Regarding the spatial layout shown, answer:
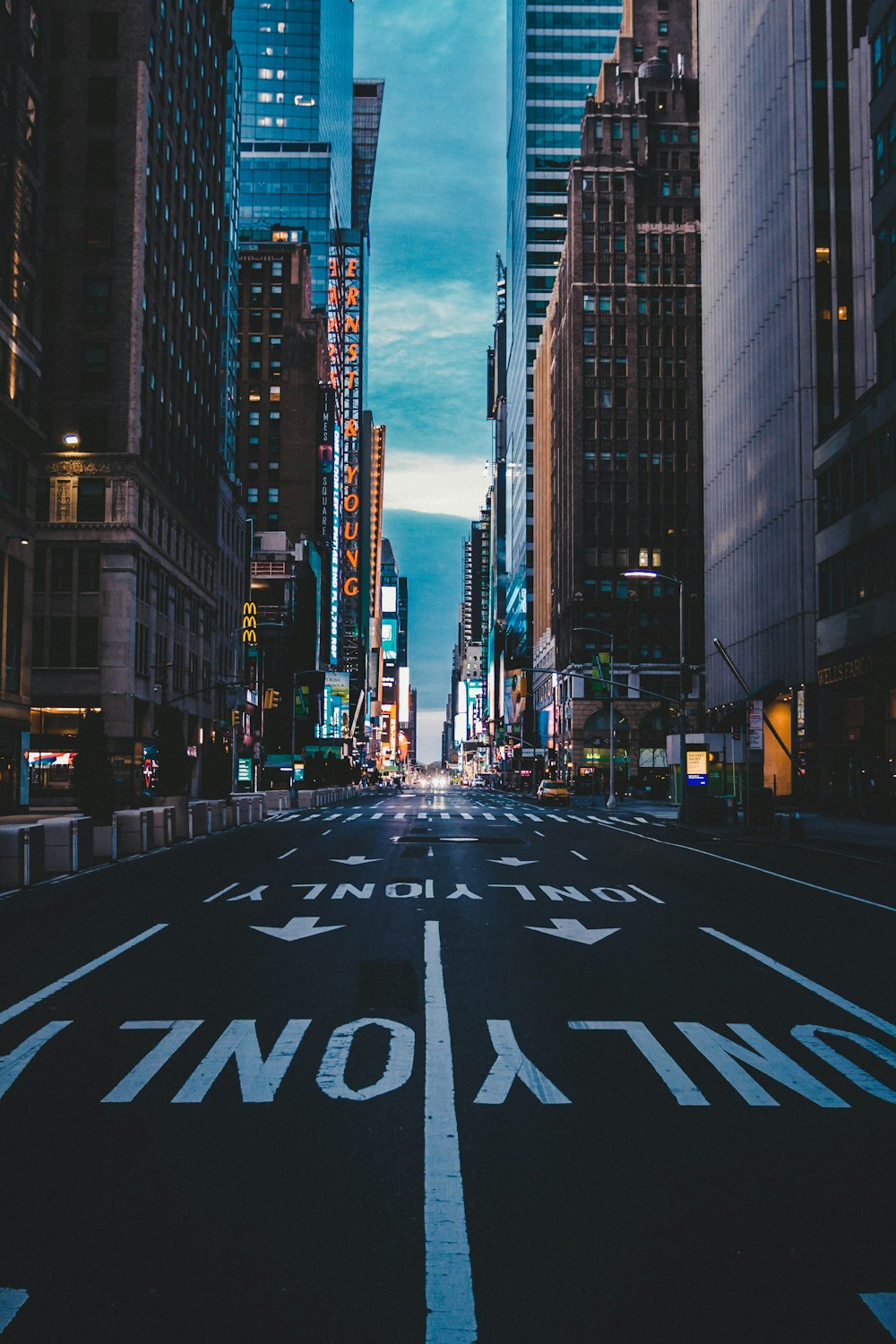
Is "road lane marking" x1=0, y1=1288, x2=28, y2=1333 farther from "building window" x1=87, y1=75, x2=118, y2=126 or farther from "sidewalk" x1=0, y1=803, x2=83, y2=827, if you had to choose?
"building window" x1=87, y1=75, x2=118, y2=126

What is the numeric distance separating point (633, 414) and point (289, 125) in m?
98.0

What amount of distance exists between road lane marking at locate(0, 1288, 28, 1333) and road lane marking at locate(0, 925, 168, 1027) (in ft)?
17.1

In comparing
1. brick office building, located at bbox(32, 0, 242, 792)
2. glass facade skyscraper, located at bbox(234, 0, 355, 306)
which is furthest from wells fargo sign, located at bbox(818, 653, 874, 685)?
glass facade skyscraper, located at bbox(234, 0, 355, 306)

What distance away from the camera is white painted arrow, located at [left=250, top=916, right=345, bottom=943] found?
46.9ft

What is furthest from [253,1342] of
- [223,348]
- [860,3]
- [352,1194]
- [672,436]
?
[672,436]

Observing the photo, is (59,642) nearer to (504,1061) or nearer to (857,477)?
(857,477)

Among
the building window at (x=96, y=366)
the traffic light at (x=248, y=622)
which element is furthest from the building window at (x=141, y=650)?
the traffic light at (x=248, y=622)

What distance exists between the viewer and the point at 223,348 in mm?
100188

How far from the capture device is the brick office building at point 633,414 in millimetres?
119750

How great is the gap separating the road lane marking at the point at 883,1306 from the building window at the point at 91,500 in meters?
69.4

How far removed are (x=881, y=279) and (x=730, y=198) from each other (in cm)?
3897

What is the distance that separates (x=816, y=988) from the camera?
11.0 m

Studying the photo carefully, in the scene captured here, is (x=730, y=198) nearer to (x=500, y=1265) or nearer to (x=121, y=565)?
(x=121, y=565)

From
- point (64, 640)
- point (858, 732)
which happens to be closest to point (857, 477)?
point (858, 732)
